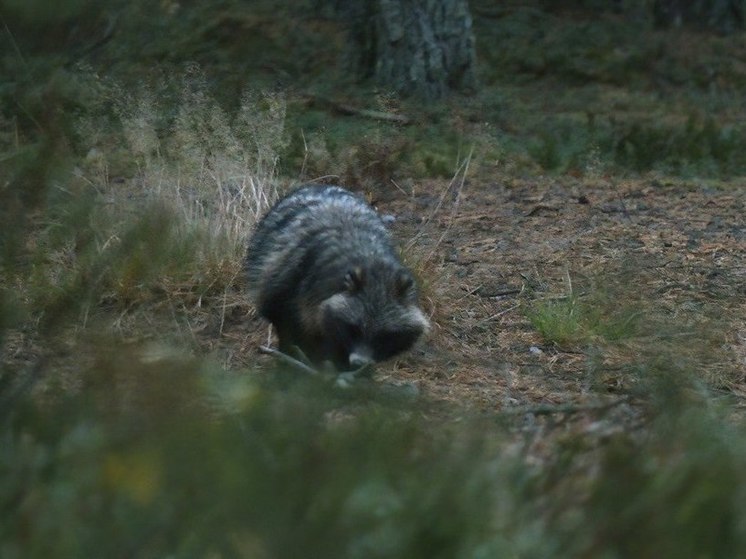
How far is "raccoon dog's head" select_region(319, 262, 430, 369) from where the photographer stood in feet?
21.1

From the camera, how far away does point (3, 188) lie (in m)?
3.94

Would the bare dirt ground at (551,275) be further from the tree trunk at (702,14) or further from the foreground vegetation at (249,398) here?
the tree trunk at (702,14)

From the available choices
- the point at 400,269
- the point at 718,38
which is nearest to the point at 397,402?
the point at 400,269

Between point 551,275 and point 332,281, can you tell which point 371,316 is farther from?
point 551,275

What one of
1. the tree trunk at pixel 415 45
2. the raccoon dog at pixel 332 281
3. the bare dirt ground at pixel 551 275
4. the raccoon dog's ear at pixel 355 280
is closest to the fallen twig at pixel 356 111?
the tree trunk at pixel 415 45

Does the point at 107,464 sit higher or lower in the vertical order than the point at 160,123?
higher

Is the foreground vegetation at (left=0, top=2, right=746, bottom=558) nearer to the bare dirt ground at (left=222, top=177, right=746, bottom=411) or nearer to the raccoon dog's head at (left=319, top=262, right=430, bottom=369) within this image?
the bare dirt ground at (left=222, top=177, right=746, bottom=411)

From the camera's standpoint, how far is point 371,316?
21.2ft

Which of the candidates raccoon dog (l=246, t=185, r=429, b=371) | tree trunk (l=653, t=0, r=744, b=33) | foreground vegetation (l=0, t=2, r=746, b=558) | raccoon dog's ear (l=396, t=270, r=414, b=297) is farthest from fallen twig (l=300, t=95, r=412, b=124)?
tree trunk (l=653, t=0, r=744, b=33)

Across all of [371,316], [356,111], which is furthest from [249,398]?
[356,111]

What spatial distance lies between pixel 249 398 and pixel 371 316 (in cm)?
336

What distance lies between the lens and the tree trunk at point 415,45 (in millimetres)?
12539

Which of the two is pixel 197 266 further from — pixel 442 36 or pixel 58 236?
pixel 442 36

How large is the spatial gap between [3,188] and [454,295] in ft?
14.5
